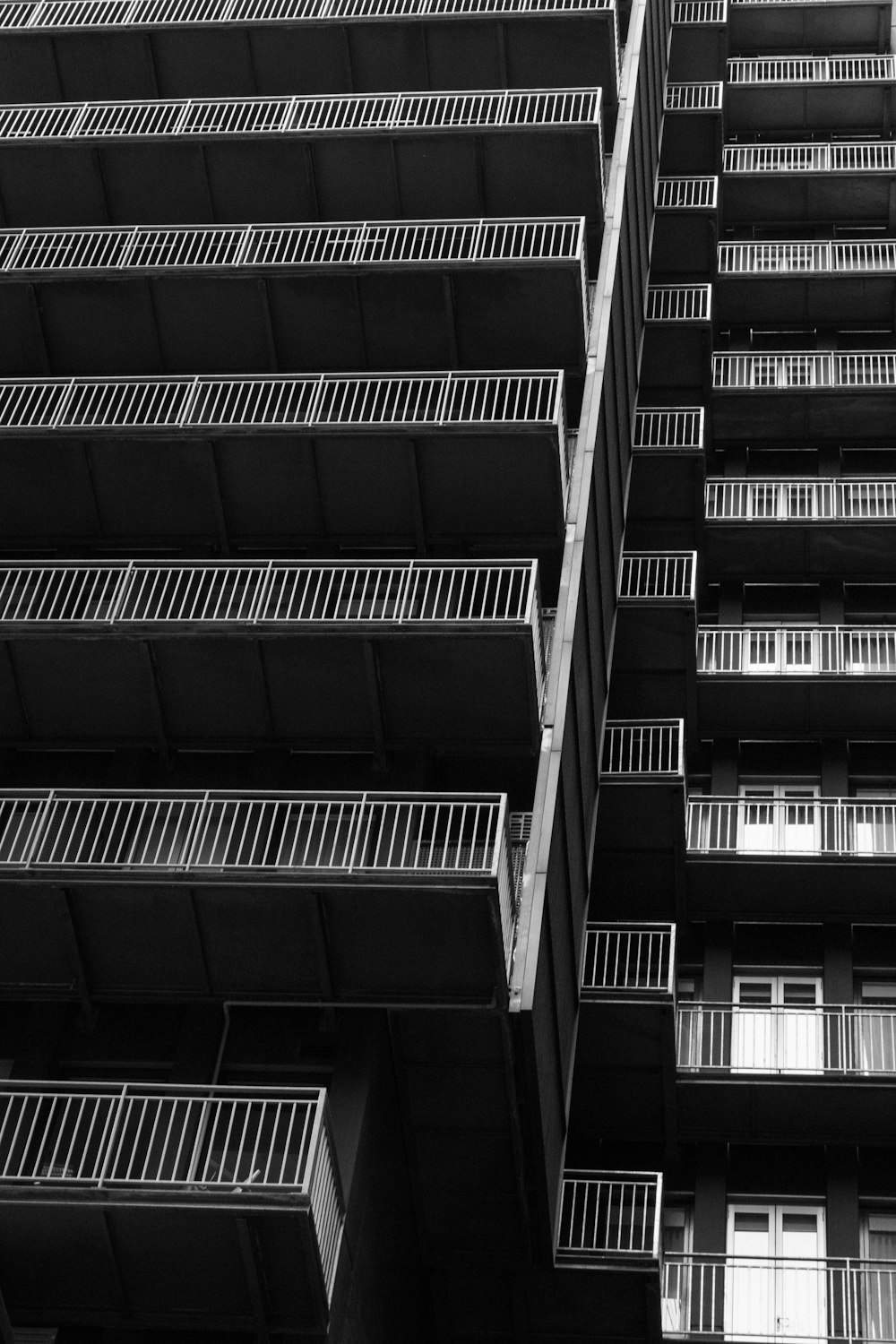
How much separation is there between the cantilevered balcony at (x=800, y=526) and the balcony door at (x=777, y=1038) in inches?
362

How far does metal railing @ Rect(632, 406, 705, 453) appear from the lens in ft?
108

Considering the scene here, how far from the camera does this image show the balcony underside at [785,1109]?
2395cm

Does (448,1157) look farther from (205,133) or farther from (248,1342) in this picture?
(205,133)

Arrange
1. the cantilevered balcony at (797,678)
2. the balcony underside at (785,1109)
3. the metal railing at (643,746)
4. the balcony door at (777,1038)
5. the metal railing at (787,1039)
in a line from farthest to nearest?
the cantilevered balcony at (797,678)
the metal railing at (643,746)
the balcony door at (777,1038)
the metal railing at (787,1039)
the balcony underside at (785,1109)

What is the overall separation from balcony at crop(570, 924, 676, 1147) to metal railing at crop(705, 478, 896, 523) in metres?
10.1

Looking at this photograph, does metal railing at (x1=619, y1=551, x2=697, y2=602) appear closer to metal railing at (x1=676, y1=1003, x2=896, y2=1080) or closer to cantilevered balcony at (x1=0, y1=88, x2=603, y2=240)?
cantilevered balcony at (x1=0, y1=88, x2=603, y2=240)

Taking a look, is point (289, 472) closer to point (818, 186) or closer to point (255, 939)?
point (255, 939)

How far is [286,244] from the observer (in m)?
28.1

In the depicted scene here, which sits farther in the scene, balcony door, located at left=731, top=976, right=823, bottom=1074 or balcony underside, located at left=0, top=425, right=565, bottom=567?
balcony door, located at left=731, top=976, right=823, bottom=1074

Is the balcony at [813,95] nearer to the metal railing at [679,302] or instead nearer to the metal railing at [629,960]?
the metal railing at [679,302]

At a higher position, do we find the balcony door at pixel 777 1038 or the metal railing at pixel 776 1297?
the balcony door at pixel 777 1038

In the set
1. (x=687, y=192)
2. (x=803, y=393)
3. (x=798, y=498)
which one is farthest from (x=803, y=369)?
(x=687, y=192)

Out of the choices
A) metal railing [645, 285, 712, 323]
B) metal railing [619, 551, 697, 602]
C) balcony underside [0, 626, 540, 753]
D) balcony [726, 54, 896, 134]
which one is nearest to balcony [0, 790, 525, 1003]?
balcony underside [0, 626, 540, 753]

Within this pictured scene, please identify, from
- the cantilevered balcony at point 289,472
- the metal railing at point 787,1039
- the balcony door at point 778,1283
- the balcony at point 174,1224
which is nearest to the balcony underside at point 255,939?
the balcony at point 174,1224
